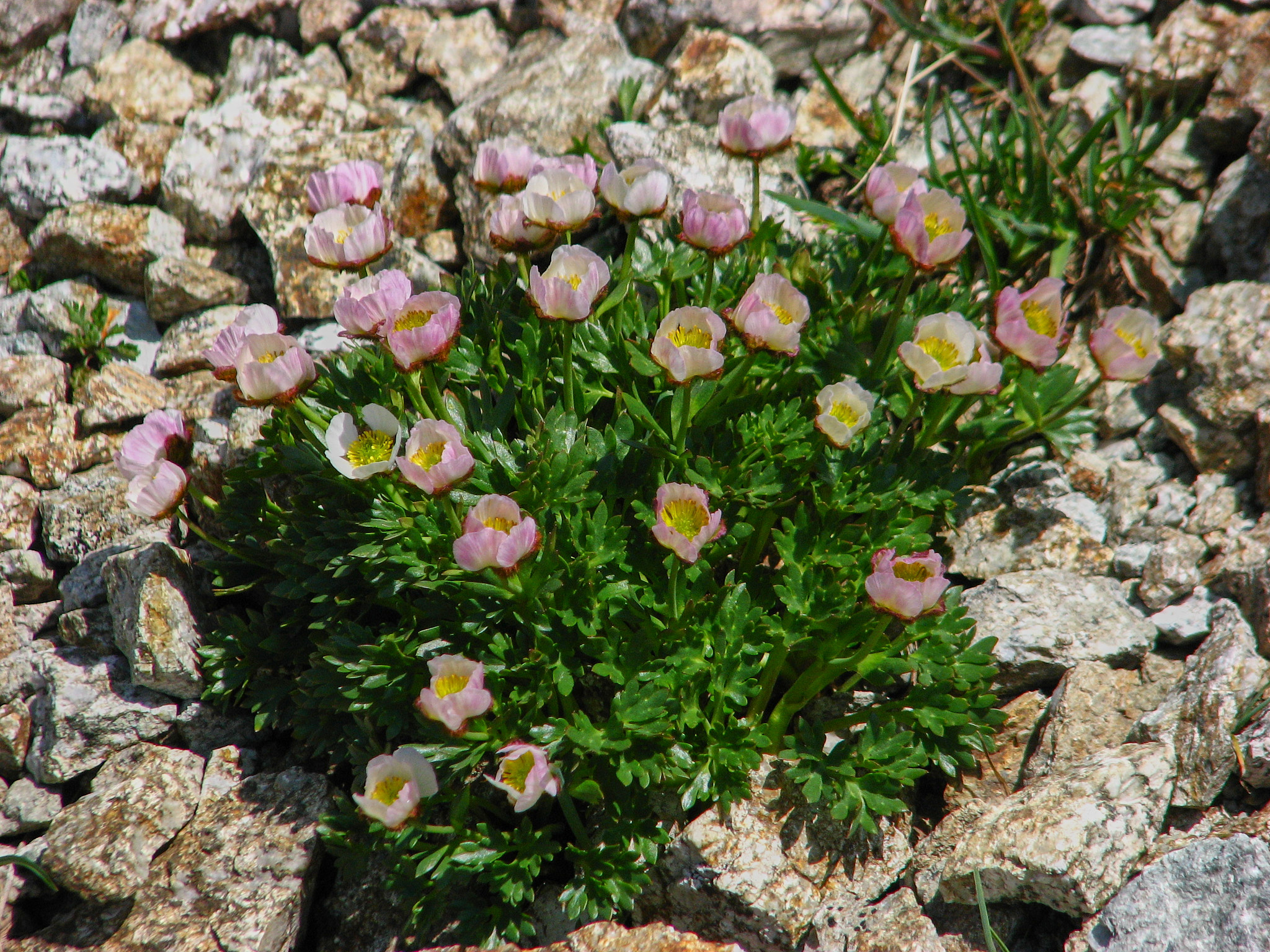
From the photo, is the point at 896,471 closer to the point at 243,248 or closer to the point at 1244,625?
the point at 1244,625

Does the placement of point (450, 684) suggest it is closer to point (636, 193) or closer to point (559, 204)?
point (559, 204)

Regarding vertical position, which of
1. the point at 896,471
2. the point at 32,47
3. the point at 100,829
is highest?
the point at 32,47

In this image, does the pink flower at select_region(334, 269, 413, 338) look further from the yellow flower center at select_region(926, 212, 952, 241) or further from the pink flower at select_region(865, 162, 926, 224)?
the yellow flower center at select_region(926, 212, 952, 241)

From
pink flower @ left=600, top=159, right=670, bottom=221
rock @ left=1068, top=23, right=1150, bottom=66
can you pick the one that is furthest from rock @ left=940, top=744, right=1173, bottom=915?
rock @ left=1068, top=23, right=1150, bottom=66

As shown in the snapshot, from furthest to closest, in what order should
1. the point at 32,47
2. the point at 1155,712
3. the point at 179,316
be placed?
the point at 32,47 < the point at 179,316 < the point at 1155,712

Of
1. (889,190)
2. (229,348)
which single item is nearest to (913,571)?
(889,190)

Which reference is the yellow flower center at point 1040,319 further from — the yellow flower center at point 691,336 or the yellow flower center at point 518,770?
the yellow flower center at point 518,770

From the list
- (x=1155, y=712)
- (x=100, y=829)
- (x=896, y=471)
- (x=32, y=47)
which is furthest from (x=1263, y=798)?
(x=32, y=47)
